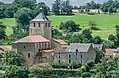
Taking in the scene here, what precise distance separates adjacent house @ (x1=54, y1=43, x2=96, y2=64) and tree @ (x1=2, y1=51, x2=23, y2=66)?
487cm

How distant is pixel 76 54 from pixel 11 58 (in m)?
8.46

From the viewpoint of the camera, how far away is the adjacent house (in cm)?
7338

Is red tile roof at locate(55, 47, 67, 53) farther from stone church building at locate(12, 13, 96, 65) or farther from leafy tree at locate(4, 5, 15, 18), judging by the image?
leafy tree at locate(4, 5, 15, 18)

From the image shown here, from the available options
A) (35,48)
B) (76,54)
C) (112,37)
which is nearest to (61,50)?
(76,54)

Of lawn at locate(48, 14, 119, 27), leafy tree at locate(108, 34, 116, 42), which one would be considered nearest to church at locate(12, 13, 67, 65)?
leafy tree at locate(108, 34, 116, 42)

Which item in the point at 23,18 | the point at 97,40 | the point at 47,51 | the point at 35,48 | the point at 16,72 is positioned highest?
the point at 35,48

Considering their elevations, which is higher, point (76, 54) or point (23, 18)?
point (76, 54)

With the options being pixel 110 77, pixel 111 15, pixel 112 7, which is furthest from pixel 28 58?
pixel 112 7

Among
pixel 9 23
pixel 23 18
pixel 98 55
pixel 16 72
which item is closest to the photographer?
pixel 16 72

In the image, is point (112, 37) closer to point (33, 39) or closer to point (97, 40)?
point (97, 40)

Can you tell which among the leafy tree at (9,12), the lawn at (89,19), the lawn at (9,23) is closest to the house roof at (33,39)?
the lawn at (9,23)

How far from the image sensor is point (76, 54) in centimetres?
7375

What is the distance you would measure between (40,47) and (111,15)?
46.9 meters

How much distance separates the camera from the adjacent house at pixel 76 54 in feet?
241
